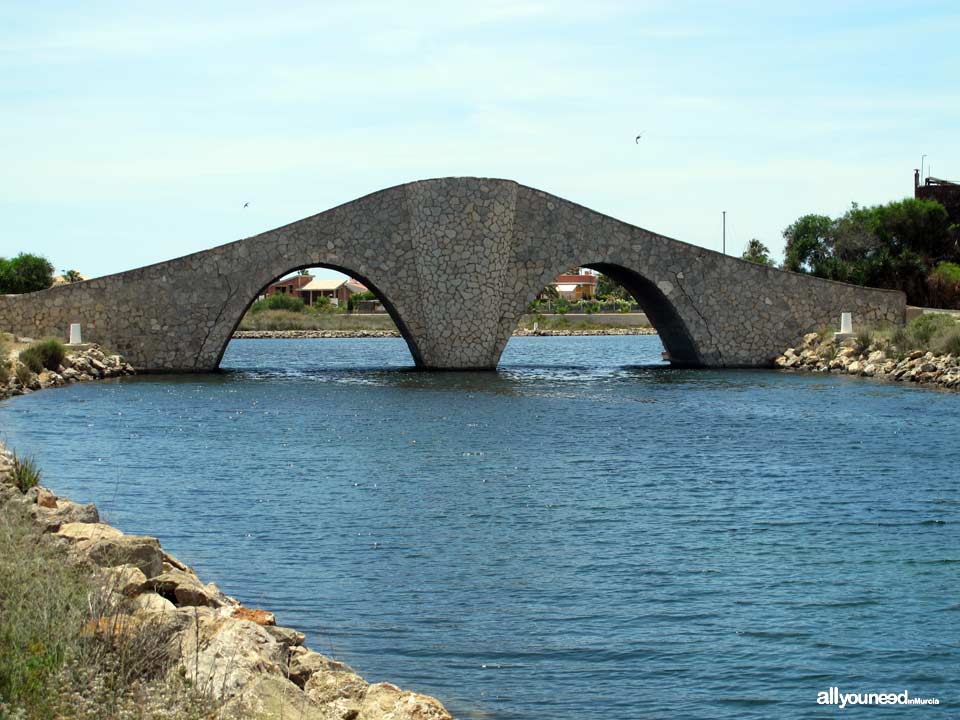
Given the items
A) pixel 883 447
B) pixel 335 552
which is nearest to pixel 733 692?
pixel 335 552

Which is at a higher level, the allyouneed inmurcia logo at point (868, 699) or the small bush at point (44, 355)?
the small bush at point (44, 355)

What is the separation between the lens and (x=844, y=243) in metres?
68.7

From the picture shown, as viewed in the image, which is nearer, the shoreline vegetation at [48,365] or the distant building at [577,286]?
the shoreline vegetation at [48,365]

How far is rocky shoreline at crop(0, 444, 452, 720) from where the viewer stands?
8266 millimetres

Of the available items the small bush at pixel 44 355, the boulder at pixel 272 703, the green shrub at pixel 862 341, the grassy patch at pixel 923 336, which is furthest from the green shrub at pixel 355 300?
the boulder at pixel 272 703

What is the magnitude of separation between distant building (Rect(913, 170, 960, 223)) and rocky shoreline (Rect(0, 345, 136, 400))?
45.5 metres

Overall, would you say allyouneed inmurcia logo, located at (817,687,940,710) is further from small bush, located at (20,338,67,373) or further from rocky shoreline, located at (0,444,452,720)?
small bush, located at (20,338,67,373)

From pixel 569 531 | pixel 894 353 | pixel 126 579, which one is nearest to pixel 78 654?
pixel 126 579

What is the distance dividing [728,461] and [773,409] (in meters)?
9.67

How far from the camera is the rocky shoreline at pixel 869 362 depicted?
41812mm

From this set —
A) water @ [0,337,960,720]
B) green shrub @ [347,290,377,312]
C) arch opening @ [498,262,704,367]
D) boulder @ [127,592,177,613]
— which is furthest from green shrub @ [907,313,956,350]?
green shrub @ [347,290,377,312]

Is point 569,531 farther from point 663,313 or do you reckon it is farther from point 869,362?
point 663,313

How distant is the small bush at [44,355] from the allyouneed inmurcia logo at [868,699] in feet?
109

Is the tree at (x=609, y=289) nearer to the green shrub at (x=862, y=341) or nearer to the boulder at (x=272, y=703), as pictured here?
the green shrub at (x=862, y=341)
